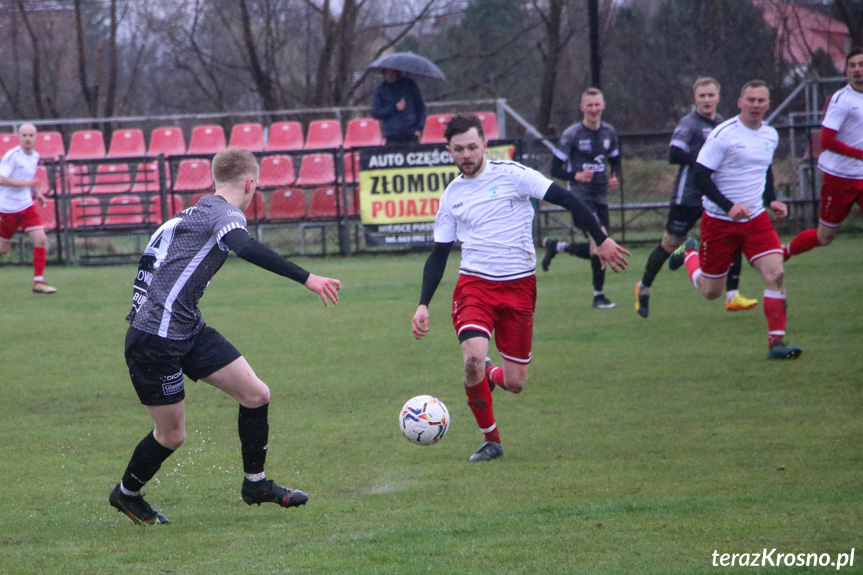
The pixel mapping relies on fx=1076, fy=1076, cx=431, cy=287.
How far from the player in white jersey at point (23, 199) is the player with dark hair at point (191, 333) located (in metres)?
9.11

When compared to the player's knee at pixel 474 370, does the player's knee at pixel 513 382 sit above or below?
below

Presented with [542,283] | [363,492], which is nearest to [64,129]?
[542,283]

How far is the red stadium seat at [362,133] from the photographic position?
1966 cm

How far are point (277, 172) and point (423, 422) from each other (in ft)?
42.1

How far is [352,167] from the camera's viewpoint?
17.1 metres

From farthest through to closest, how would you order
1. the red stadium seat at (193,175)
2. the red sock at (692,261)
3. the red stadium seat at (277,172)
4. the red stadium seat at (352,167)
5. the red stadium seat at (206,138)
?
the red stadium seat at (206,138)
the red stadium seat at (277,172)
the red stadium seat at (193,175)
the red stadium seat at (352,167)
the red sock at (692,261)

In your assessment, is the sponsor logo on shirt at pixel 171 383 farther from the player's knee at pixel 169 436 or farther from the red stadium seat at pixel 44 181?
the red stadium seat at pixel 44 181

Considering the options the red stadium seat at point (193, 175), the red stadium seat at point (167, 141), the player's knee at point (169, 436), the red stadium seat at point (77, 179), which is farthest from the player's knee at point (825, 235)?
the red stadium seat at point (167, 141)

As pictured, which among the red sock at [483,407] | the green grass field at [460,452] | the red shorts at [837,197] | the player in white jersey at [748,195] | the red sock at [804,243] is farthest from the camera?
the red sock at [804,243]

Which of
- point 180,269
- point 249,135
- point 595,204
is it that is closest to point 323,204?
point 249,135

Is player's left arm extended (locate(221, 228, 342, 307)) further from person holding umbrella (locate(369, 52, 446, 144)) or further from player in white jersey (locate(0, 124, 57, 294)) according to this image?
person holding umbrella (locate(369, 52, 446, 144))

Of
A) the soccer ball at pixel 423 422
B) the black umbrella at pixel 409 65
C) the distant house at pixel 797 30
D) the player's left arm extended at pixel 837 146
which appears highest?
the distant house at pixel 797 30

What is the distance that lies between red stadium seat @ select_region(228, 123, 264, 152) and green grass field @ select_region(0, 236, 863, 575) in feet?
29.1

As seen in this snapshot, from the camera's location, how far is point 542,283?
13562 mm
